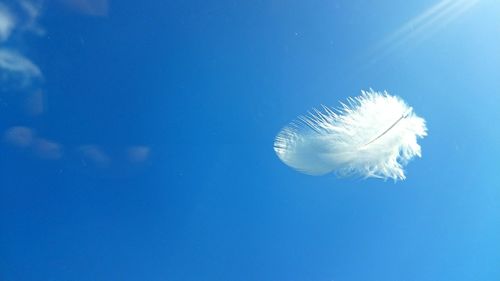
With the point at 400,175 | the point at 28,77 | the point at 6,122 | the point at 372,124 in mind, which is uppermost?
the point at 28,77

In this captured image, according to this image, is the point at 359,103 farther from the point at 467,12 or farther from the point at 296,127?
the point at 467,12

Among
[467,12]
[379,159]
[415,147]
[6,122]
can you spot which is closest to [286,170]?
[379,159]

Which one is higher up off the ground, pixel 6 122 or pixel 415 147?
pixel 6 122

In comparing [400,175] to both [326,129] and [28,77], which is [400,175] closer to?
[326,129]

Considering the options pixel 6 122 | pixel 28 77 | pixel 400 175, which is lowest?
pixel 400 175

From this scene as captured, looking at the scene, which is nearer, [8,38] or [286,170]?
[8,38]

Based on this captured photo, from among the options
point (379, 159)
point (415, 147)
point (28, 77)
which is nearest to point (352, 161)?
point (379, 159)
